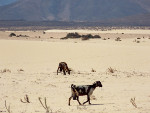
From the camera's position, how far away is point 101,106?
382 inches

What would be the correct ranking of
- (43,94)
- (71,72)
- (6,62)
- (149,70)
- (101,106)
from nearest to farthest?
(101,106) → (43,94) → (71,72) → (149,70) → (6,62)

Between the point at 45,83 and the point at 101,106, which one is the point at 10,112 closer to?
the point at 101,106

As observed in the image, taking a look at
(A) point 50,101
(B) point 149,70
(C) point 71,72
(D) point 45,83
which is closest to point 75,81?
(D) point 45,83

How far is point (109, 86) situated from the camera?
13.4 meters

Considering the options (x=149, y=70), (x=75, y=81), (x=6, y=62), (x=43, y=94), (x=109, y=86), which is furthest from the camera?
(x=6, y=62)

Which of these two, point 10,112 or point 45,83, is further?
point 45,83

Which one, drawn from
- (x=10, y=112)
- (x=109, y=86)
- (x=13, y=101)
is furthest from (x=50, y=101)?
(x=109, y=86)

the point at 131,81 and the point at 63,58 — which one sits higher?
the point at 63,58

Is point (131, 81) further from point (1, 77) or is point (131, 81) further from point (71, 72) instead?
point (1, 77)

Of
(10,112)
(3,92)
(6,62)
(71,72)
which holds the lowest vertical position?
(10,112)

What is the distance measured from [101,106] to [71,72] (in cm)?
743

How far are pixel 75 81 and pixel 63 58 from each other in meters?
9.61

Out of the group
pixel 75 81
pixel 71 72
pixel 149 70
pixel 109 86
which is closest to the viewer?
pixel 109 86

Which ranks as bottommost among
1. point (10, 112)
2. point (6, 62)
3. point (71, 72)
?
point (10, 112)
